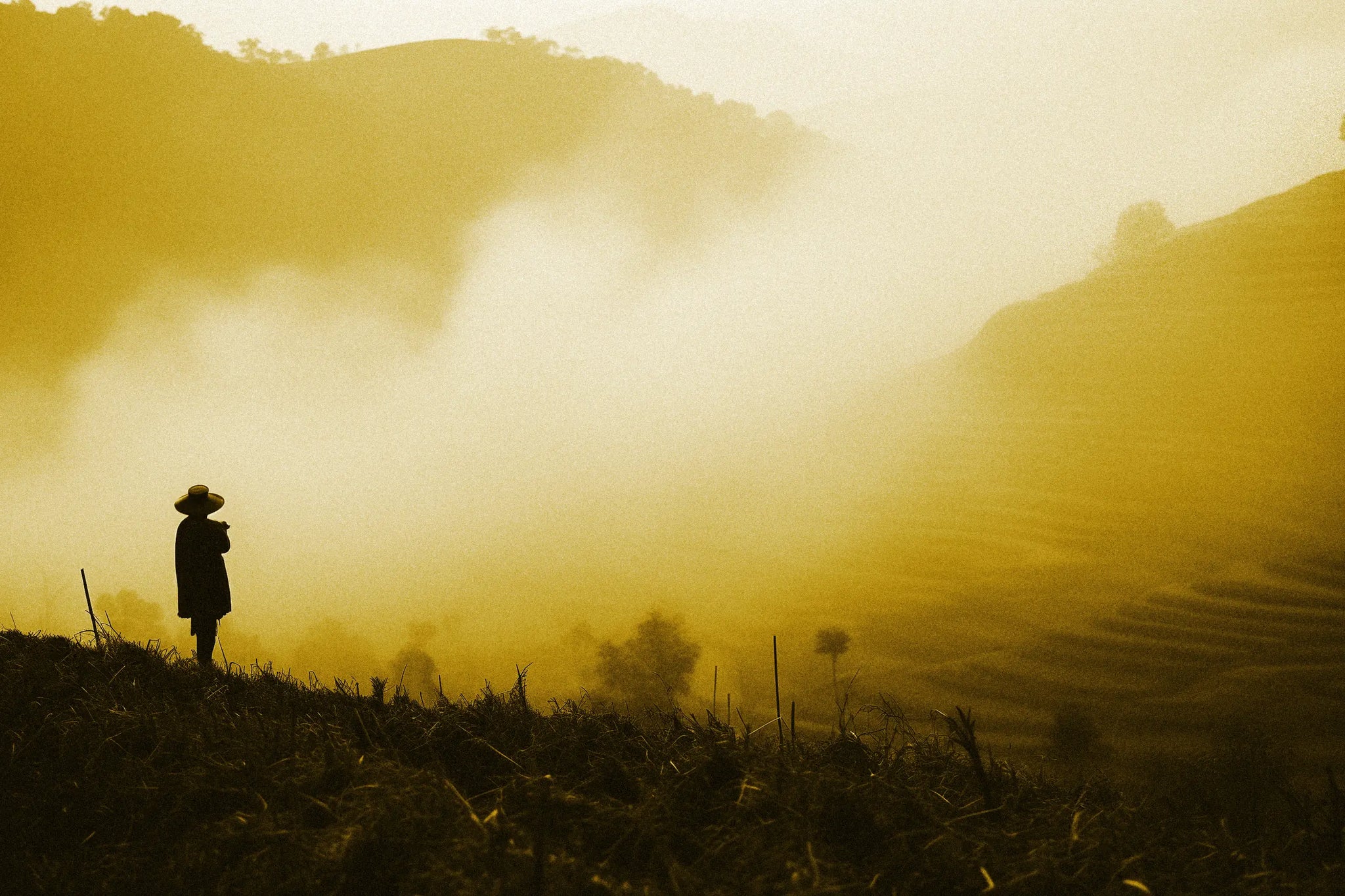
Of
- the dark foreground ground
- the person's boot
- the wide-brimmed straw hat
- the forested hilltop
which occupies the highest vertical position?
the forested hilltop

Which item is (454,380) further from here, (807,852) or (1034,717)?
(807,852)

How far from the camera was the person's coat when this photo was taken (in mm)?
8352

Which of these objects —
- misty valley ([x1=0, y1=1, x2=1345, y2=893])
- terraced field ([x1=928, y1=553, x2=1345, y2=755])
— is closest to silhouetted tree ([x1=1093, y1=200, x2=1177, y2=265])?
misty valley ([x1=0, y1=1, x2=1345, y2=893])

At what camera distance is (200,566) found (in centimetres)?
841

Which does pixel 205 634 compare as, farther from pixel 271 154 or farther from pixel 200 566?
pixel 271 154

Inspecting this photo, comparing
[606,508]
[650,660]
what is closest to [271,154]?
[606,508]

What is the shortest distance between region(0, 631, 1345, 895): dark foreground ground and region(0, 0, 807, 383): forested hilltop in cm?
16766

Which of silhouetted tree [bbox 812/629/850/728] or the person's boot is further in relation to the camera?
silhouetted tree [bbox 812/629/850/728]

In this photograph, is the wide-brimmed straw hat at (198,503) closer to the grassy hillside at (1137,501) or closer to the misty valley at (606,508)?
the misty valley at (606,508)

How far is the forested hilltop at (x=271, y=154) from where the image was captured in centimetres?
Answer: 14925

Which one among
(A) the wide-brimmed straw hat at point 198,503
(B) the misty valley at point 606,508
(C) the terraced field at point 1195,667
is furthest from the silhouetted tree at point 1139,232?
(A) the wide-brimmed straw hat at point 198,503

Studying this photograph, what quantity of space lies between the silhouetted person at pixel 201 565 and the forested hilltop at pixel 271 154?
162m

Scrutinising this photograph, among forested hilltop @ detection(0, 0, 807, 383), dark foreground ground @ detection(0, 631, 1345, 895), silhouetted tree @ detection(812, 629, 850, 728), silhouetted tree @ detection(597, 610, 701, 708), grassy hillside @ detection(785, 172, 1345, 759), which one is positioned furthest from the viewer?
forested hilltop @ detection(0, 0, 807, 383)

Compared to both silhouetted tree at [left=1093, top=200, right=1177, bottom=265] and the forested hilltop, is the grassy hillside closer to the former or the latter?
silhouetted tree at [left=1093, top=200, right=1177, bottom=265]
